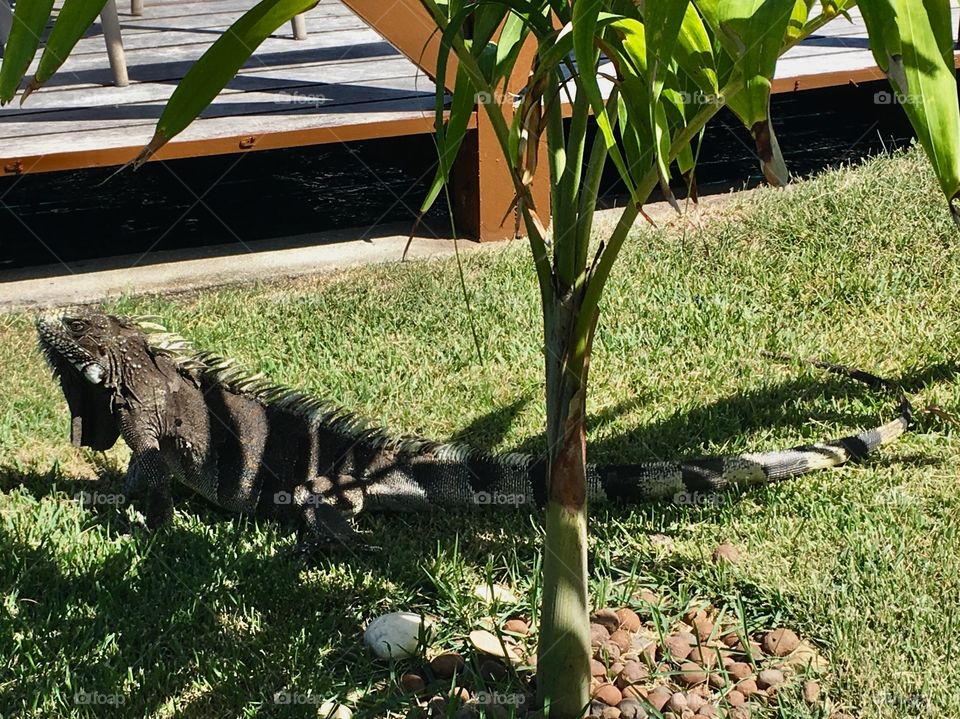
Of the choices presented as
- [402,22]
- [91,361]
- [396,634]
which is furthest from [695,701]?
[402,22]

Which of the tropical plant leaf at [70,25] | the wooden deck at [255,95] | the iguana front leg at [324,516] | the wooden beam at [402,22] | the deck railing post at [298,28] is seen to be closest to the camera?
the tropical plant leaf at [70,25]

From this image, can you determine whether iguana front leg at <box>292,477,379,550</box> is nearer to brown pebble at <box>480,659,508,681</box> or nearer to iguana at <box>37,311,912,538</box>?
iguana at <box>37,311,912,538</box>

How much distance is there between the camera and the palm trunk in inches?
89.6

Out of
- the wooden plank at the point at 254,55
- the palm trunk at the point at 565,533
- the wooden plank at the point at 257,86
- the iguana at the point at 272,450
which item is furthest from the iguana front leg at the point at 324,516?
the wooden plank at the point at 254,55

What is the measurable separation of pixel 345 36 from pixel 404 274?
302cm

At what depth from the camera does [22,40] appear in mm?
1729

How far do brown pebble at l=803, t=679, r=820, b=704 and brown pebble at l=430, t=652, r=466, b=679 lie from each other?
85 cm

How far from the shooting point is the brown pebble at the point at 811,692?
2.68 m

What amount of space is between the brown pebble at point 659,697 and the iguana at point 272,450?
37.7 inches

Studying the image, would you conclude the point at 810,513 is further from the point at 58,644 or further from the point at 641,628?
the point at 58,644

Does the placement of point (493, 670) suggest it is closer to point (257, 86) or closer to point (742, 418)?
point (742, 418)

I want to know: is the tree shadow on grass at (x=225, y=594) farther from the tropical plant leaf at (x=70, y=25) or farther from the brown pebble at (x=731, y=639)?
the tropical plant leaf at (x=70, y=25)

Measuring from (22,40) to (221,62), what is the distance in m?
0.32

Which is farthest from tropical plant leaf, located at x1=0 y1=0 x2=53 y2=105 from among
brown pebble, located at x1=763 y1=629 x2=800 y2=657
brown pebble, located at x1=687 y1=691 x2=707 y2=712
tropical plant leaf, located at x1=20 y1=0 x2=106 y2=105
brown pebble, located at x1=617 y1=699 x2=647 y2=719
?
brown pebble, located at x1=763 y1=629 x2=800 y2=657
